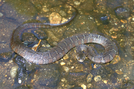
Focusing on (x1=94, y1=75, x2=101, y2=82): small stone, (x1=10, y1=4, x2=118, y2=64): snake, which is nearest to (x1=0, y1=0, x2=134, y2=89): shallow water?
(x1=94, y1=75, x2=101, y2=82): small stone

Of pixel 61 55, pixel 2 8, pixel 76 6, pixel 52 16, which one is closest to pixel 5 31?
pixel 2 8

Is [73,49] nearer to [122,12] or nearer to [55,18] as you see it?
[55,18]

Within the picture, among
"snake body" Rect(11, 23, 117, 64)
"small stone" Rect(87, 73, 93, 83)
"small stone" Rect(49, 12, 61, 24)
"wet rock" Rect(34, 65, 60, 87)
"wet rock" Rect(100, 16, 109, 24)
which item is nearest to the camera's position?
"wet rock" Rect(34, 65, 60, 87)

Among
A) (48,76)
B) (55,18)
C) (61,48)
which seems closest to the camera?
(48,76)

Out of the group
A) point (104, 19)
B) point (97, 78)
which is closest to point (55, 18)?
point (104, 19)

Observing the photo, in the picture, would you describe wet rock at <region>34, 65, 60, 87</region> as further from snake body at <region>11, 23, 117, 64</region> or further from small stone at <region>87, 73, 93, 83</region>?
small stone at <region>87, 73, 93, 83</region>

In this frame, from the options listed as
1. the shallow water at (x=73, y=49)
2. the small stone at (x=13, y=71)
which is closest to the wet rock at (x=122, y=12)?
the shallow water at (x=73, y=49)
